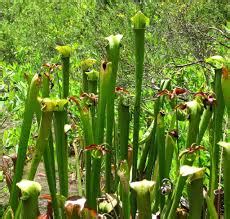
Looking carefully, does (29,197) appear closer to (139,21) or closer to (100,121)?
(100,121)

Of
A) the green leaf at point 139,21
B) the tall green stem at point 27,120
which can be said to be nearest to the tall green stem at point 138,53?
the green leaf at point 139,21

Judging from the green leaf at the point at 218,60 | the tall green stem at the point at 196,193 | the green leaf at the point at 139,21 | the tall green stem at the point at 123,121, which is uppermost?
the green leaf at the point at 139,21

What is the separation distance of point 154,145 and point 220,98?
0.23 m

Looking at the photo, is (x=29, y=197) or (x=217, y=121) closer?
(x=29, y=197)

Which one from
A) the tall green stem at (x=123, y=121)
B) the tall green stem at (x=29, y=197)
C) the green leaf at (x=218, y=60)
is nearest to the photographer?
the tall green stem at (x=29, y=197)

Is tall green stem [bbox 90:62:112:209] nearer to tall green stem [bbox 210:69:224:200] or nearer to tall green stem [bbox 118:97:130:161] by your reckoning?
tall green stem [bbox 118:97:130:161]

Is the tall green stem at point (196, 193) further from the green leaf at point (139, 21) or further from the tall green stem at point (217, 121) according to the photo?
the green leaf at point (139, 21)

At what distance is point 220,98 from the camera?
87cm

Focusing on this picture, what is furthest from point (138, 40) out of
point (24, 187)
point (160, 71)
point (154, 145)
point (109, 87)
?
point (160, 71)

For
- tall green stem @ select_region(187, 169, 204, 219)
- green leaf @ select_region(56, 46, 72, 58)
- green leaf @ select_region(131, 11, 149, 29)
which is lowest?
tall green stem @ select_region(187, 169, 204, 219)

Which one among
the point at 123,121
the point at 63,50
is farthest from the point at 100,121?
the point at 63,50

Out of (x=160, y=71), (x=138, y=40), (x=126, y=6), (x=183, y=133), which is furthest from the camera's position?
(x=126, y=6)

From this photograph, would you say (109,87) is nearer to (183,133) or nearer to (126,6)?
(183,133)

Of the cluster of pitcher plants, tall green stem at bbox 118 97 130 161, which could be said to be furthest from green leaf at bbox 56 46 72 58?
tall green stem at bbox 118 97 130 161
